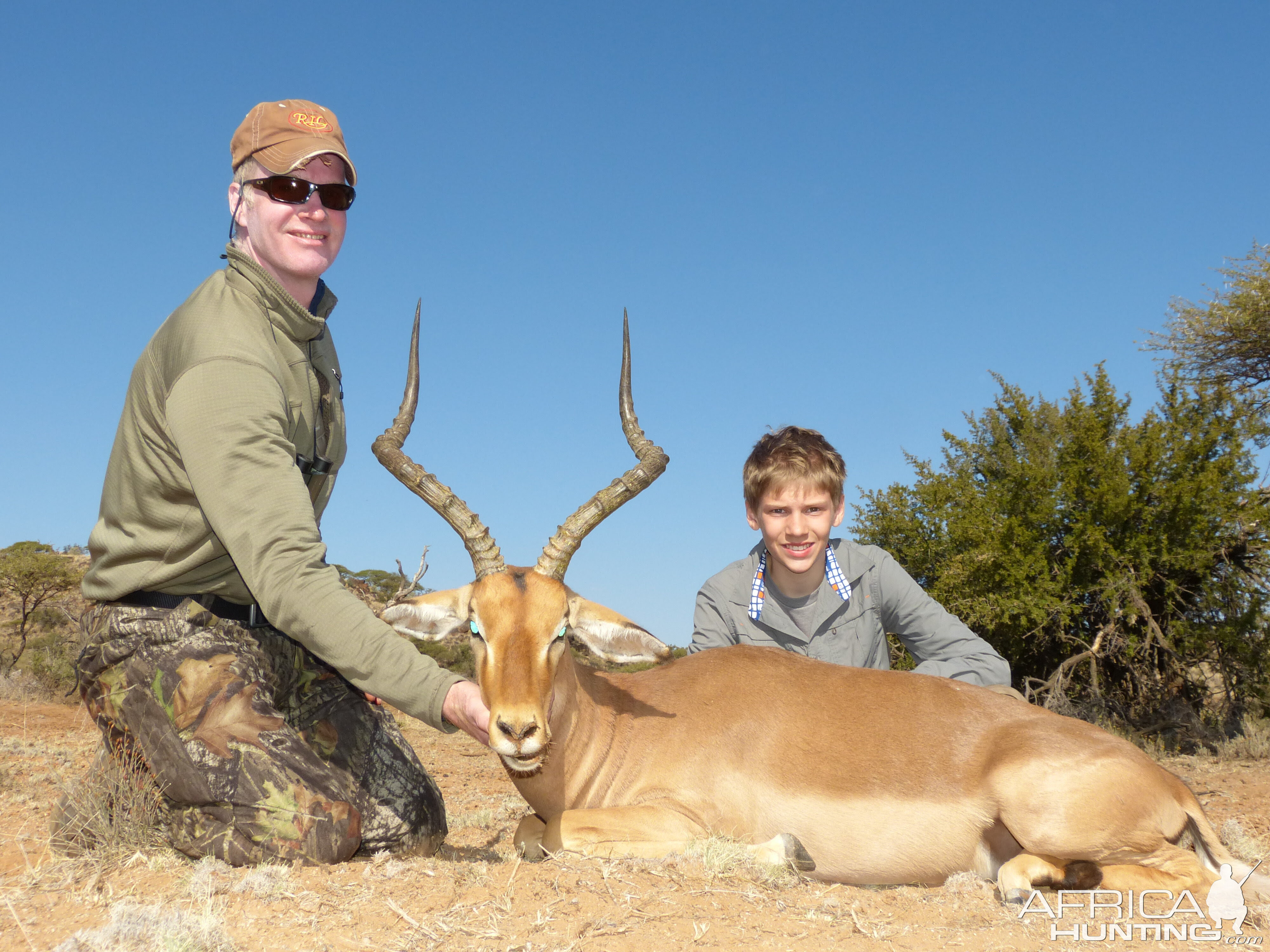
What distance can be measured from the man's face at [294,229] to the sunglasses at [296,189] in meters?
0.02

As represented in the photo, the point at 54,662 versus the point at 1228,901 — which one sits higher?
the point at 1228,901

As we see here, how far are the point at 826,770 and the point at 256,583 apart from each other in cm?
289

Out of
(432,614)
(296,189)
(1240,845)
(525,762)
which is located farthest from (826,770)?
(296,189)

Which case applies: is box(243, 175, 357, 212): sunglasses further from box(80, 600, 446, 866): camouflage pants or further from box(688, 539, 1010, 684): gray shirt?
box(688, 539, 1010, 684): gray shirt

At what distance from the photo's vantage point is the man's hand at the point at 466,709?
161 inches

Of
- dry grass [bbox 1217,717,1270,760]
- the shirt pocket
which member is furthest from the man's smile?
dry grass [bbox 1217,717,1270,760]

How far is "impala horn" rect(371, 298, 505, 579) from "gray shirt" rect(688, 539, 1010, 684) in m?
1.36

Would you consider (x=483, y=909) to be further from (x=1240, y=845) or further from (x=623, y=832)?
(x=1240, y=845)

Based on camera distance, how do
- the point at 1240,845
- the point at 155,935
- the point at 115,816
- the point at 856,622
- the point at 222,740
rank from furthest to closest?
1. the point at 856,622
2. the point at 1240,845
3. the point at 222,740
4. the point at 115,816
5. the point at 155,935

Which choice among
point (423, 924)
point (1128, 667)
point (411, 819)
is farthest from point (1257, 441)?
point (423, 924)

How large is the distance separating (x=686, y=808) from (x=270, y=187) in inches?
152

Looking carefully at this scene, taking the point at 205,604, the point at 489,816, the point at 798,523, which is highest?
the point at 798,523

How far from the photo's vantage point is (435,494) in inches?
213

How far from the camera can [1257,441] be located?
15070 millimetres
